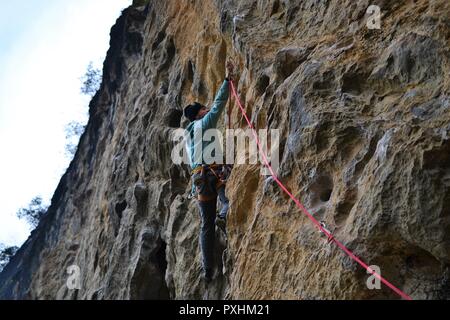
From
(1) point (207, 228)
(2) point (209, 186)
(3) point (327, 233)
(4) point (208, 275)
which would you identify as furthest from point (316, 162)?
(4) point (208, 275)

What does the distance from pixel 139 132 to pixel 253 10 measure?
18.2 ft

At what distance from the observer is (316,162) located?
16.3 feet

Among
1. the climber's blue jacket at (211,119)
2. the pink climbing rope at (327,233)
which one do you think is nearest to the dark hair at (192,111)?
the climber's blue jacket at (211,119)

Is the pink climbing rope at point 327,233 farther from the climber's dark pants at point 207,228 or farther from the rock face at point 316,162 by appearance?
the climber's dark pants at point 207,228

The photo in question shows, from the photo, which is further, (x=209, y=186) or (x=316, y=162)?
(x=209, y=186)

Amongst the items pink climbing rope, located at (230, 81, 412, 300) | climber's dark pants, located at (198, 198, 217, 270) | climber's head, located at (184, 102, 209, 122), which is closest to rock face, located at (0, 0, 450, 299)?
pink climbing rope, located at (230, 81, 412, 300)

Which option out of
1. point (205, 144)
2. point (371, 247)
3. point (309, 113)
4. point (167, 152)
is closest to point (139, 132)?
point (167, 152)

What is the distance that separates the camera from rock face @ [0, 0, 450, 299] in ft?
13.1

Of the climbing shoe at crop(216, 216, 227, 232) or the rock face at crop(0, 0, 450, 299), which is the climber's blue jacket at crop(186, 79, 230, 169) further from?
the climbing shoe at crop(216, 216, 227, 232)

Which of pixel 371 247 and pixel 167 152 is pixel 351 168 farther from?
pixel 167 152

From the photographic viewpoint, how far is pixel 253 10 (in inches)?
288

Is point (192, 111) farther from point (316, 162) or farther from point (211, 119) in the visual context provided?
point (316, 162)

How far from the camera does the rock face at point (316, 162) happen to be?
4000 millimetres
